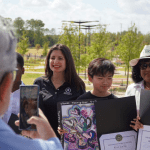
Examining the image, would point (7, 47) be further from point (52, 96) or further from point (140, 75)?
point (140, 75)

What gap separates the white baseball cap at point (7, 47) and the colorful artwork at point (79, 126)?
5.16 ft

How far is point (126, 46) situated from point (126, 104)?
1437 cm

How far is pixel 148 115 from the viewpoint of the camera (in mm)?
2201

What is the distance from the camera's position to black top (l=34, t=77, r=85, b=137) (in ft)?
9.91

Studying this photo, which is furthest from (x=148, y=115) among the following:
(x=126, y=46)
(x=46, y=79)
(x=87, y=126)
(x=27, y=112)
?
(x=126, y=46)

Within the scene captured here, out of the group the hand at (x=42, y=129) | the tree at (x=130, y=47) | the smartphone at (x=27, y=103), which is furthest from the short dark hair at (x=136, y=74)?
the tree at (x=130, y=47)

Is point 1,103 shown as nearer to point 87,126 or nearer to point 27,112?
A: point 27,112

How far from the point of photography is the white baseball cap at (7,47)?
2.70 ft

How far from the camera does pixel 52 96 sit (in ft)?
10.2

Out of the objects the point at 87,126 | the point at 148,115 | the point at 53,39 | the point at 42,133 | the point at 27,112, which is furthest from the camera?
the point at 53,39

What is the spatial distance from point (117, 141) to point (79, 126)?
0.46m

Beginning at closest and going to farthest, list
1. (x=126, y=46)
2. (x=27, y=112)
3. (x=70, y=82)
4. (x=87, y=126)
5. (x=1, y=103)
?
(x=1, y=103) → (x=27, y=112) → (x=87, y=126) → (x=70, y=82) → (x=126, y=46)

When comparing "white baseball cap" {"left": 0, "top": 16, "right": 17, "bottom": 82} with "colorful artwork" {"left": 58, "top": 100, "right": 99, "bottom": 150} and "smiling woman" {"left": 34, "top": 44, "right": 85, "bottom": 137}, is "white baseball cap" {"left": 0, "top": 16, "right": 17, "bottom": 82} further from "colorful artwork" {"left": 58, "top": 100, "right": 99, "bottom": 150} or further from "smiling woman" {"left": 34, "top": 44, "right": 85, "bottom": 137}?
"smiling woman" {"left": 34, "top": 44, "right": 85, "bottom": 137}

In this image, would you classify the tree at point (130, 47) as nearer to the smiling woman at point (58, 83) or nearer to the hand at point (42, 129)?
the smiling woman at point (58, 83)
